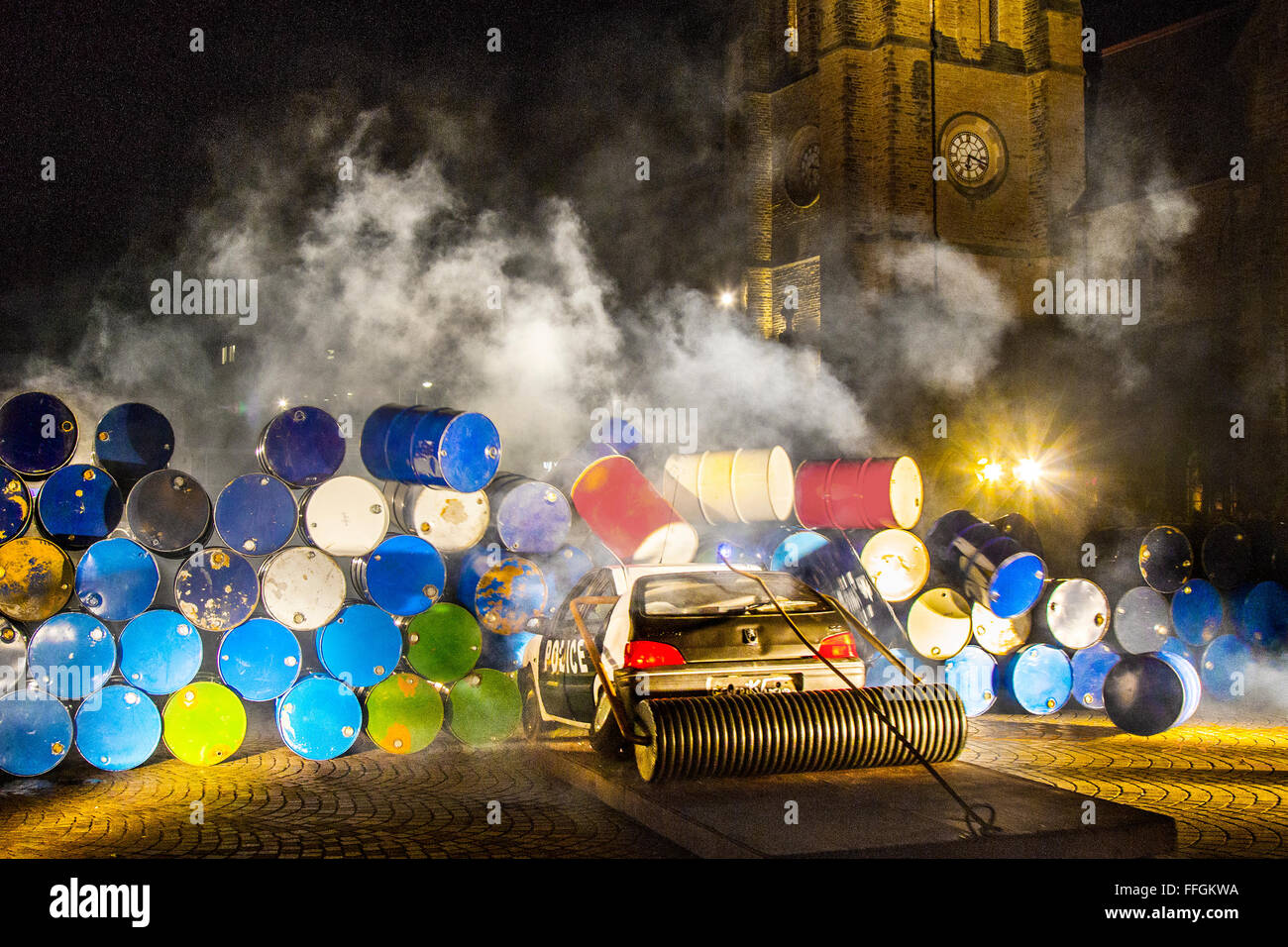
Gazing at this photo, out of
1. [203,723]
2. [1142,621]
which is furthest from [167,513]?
[1142,621]

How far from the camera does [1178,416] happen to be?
2120cm

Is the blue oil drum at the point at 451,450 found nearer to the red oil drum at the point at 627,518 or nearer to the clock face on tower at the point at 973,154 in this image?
the red oil drum at the point at 627,518

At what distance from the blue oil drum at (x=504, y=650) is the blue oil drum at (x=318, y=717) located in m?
1.11

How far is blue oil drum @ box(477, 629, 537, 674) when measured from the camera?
8.84 metres

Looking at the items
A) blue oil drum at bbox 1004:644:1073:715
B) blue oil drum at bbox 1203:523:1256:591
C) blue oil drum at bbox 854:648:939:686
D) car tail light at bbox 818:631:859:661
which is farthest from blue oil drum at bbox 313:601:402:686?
blue oil drum at bbox 1203:523:1256:591

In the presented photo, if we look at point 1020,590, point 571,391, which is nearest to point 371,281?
point 571,391

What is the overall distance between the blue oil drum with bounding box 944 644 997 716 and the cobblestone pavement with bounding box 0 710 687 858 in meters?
3.95

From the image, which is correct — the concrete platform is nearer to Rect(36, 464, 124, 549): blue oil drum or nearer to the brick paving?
the brick paving

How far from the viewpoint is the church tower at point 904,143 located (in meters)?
23.6

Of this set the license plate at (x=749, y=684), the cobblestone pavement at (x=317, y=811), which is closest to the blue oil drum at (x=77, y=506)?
the cobblestone pavement at (x=317, y=811)

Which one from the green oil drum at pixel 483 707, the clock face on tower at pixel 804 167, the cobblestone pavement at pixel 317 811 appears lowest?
the cobblestone pavement at pixel 317 811

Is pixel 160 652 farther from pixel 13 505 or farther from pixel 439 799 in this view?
pixel 439 799
